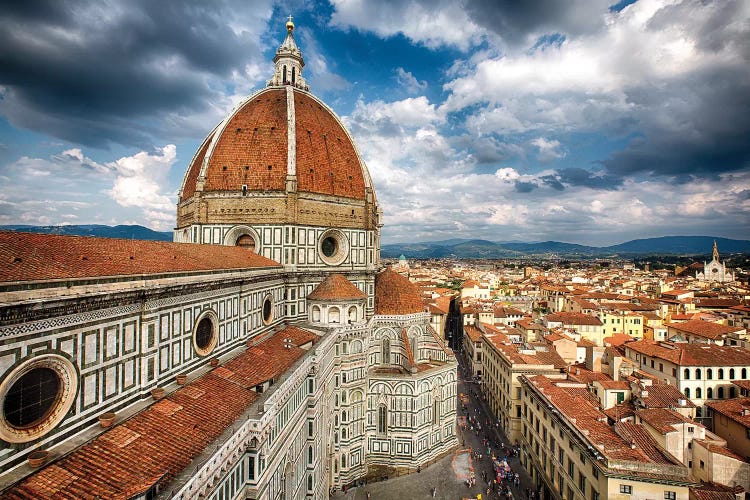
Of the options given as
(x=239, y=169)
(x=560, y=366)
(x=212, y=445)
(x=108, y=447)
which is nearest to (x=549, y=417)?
(x=560, y=366)

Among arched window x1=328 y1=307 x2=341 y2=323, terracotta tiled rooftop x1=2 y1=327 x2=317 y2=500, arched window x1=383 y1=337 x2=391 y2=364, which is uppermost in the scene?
arched window x1=328 y1=307 x2=341 y2=323

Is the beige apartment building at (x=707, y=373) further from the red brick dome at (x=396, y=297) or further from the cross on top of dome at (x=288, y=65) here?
the cross on top of dome at (x=288, y=65)

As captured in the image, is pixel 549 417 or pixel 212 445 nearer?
pixel 212 445

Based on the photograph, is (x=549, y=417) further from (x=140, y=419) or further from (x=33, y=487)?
(x=33, y=487)

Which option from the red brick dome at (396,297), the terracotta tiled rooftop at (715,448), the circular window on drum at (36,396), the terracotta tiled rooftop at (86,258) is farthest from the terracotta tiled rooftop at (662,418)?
the circular window on drum at (36,396)

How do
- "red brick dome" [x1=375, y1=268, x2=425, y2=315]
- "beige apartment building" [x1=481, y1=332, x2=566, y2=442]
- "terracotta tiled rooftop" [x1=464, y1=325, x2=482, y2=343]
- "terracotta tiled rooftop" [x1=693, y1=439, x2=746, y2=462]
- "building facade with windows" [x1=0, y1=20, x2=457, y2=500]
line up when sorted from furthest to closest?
"terracotta tiled rooftop" [x1=464, y1=325, x2=482, y2=343] < "beige apartment building" [x1=481, y1=332, x2=566, y2=442] < "red brick dome" [x1=375, y1=268, x2=425, y2=315] < "terracotta tiled rooftop" [x1=693, y1=439, x2=746, y2=462] < "building facade with windows" [x1=0, y1=20, x2=457, y2=500]

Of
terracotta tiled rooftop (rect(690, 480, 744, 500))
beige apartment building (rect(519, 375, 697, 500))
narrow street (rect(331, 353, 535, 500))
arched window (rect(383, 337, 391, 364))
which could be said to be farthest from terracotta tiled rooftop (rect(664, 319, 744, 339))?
arched window (rect(383, 337, 391, 364))

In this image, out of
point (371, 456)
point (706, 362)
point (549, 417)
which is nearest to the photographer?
point (549, 417)

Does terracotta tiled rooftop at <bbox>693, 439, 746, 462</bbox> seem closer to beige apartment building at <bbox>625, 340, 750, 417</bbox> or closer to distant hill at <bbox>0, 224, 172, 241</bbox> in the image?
beige apartment building at <bbox>625, 340, 750, 417</bbox>
